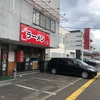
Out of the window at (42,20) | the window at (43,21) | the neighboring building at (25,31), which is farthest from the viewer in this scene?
the window at (42,20)

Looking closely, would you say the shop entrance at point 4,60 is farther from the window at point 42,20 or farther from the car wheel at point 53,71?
the car wheel at point 53,71

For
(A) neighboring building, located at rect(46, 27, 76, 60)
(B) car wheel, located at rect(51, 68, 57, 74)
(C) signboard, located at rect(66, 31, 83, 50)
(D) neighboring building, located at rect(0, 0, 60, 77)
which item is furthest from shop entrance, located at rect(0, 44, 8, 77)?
(A) neighboring building, located at rect(46, 27, 76, 60)

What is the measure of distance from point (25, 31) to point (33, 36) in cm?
146

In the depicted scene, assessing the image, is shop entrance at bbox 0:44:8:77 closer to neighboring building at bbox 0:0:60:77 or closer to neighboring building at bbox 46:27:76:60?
neighboring building at bbox 0:0:60:77

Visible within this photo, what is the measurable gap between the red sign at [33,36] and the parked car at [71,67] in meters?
2.23

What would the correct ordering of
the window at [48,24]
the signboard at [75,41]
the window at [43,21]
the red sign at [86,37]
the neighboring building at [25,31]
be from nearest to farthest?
the neighboring building at [25,31]
the window at [43,21]
the window at [48,24]
the signboard at [75,41]
the red sign at [86,37]

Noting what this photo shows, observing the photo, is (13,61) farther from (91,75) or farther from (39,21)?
(91,75)

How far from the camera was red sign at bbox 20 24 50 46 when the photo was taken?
53.3ft

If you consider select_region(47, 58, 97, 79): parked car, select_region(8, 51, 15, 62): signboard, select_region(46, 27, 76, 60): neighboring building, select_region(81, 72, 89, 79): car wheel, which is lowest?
select_region(81, 72, 89, 79): car wheel

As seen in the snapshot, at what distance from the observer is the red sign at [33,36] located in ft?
53.3

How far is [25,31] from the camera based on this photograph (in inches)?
651

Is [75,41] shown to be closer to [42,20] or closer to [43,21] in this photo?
[43,21]

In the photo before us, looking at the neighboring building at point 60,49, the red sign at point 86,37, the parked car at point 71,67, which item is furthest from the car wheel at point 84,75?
the neighboring building at point 60,49

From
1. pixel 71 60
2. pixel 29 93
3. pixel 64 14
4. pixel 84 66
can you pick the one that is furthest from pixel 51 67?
pixel 29 93
